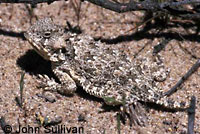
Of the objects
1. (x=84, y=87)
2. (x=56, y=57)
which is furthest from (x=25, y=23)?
(x=84, y=87)

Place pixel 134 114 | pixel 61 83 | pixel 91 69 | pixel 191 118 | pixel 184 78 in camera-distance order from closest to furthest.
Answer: pixel 191 118 < pixel 134 114 < pixel 91 69 < pixel 61 83 < pixel 184 78

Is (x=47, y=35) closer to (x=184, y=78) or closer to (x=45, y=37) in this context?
(x=45, y=37)

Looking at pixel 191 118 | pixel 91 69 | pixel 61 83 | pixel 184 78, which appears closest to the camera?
pixel 191 118

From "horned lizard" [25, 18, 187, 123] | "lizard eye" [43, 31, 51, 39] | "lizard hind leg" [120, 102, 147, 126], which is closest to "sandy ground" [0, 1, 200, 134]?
"lizard hind leg" [120, 102, 147, 126]

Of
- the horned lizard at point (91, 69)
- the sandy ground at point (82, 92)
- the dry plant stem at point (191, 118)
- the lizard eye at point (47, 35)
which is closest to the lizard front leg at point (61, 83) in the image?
the horned lizard at point (91, 69)

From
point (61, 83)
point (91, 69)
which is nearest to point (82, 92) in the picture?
point (61, 83)
